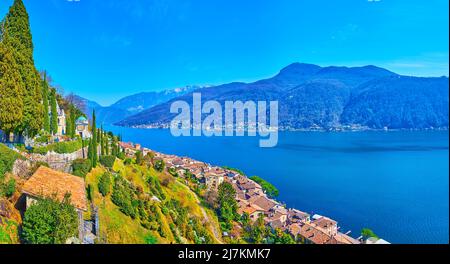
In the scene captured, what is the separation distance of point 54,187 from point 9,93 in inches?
195

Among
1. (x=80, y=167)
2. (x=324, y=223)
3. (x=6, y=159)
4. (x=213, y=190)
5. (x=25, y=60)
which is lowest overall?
(x=324, y=223)

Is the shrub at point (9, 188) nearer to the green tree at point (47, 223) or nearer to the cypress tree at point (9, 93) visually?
the green tree at point (47, 223)

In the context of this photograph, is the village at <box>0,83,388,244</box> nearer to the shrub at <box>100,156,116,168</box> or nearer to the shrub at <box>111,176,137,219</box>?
the shrub at <box>100,156,116,168</box>

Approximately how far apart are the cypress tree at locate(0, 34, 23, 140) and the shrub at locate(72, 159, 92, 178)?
3809 millimetres

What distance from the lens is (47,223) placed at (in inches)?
395

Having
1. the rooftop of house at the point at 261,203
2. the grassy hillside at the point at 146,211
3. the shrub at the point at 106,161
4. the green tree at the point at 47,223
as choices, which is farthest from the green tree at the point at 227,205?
the green tree at the point at 47,223

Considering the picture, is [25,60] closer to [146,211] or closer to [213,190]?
[146,211]

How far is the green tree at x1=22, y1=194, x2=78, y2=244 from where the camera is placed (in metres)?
9.82

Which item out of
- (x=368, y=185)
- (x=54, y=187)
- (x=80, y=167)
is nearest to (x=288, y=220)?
(x=80, y=167)

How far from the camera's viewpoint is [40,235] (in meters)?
9.89

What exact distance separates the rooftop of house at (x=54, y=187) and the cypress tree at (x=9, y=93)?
2.80 m

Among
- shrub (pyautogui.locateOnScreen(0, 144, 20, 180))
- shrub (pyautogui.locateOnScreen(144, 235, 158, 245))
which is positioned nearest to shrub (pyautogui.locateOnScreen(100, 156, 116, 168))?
shrub (pyautogui.locateOnScreen(144, 235, 158, 245))
